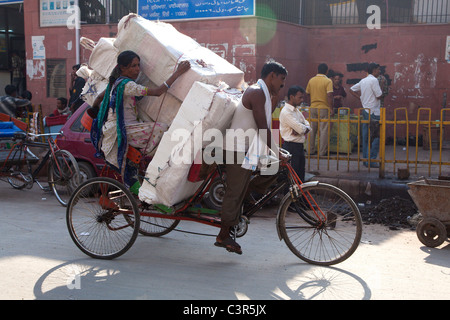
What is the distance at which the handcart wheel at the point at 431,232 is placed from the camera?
5373 millimetres

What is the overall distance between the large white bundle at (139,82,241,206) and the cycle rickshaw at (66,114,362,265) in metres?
0.21

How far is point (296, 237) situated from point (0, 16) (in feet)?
48.8

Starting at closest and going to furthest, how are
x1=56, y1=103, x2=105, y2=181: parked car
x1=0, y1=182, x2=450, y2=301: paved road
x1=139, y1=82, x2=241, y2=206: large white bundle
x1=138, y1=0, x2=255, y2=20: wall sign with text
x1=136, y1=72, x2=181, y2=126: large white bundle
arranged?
x1=0, y1=182, x2=450, y2=301: paved road < x1=139, y1=82, x2=241, y2=206: large white bundle < x1=136, y1=72, x2=181, y2=126: large white bundle < x1=56, y1=103, x2=105, y2=181: parked car < x1=138, y1=0, x2=255, y2=20: wall sign with text

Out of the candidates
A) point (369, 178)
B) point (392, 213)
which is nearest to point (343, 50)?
point (369, 178)

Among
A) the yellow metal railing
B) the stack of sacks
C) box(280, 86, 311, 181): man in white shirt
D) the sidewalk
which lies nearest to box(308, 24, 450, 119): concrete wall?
the yellow metal railing

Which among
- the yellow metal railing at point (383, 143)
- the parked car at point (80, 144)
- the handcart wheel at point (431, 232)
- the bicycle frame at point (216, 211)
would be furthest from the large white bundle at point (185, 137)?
the yellow metal railing at point (383, 143)

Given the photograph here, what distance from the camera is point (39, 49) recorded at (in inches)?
554

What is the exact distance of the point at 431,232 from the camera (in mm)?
5457

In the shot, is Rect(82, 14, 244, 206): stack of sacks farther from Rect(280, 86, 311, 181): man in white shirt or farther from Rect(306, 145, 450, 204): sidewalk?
Rect(306, 145, 450, 204): sidewalk

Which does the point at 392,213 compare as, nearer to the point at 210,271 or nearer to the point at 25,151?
the point at 210,271

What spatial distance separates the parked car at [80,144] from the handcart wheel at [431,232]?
4578 millimetres

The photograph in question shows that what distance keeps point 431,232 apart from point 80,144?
5011 millimetres

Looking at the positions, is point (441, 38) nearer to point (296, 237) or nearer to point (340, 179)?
point (340, 179)

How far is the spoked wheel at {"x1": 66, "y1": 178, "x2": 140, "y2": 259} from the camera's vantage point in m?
4.89
